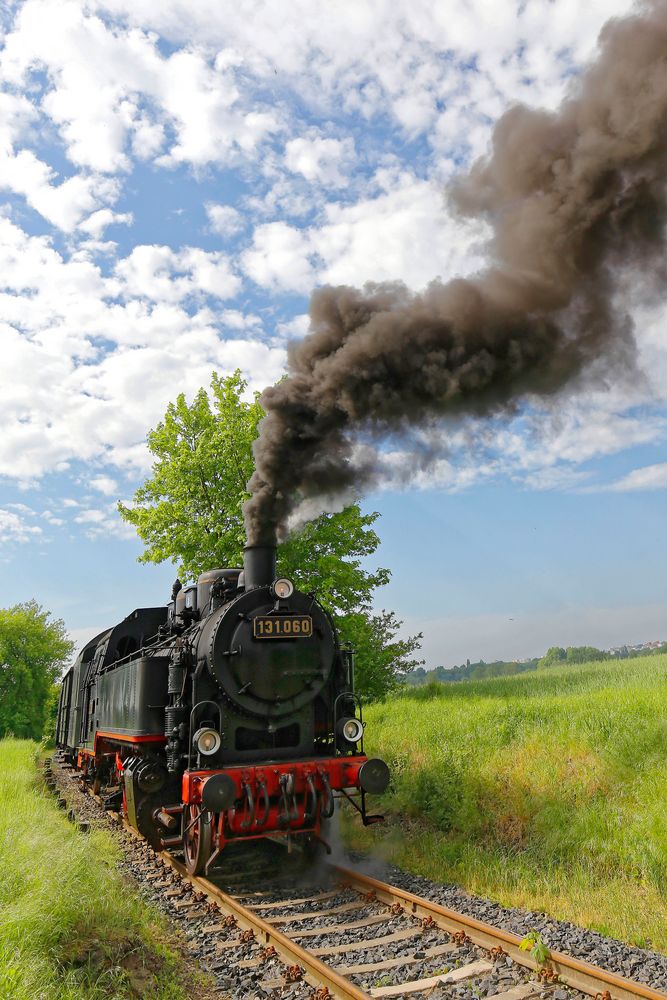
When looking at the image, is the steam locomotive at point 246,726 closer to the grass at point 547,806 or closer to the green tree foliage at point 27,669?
the grass at point 547,806

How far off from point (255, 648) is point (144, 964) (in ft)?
10.7

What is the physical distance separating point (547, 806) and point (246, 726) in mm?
3507

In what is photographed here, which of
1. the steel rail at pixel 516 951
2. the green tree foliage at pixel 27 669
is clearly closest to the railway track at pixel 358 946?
the steel rail at pixel 516 951

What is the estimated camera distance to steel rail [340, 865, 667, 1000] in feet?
13.6

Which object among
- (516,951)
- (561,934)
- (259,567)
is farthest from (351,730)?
(516,951)

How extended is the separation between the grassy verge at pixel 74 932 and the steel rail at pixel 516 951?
1.93m

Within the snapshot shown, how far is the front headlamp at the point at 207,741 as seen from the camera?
701 centimetres

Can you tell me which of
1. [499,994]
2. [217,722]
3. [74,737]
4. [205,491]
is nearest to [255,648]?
[217,722]

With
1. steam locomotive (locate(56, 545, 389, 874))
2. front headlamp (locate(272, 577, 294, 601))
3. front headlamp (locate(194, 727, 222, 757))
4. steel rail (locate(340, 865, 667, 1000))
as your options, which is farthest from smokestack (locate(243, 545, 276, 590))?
steel rail (locate(340, 865, 667, 1000))

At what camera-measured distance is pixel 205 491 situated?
18.7 m

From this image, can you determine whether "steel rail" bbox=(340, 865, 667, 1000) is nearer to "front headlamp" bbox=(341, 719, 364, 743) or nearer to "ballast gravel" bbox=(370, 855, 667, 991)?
"ballast gravel" bbox=(370, 855, 667, 991)

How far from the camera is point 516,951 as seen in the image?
15.8 ft

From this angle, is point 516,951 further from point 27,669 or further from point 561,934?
point 27,669

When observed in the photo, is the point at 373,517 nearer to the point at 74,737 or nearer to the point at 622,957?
the point at 74,737
